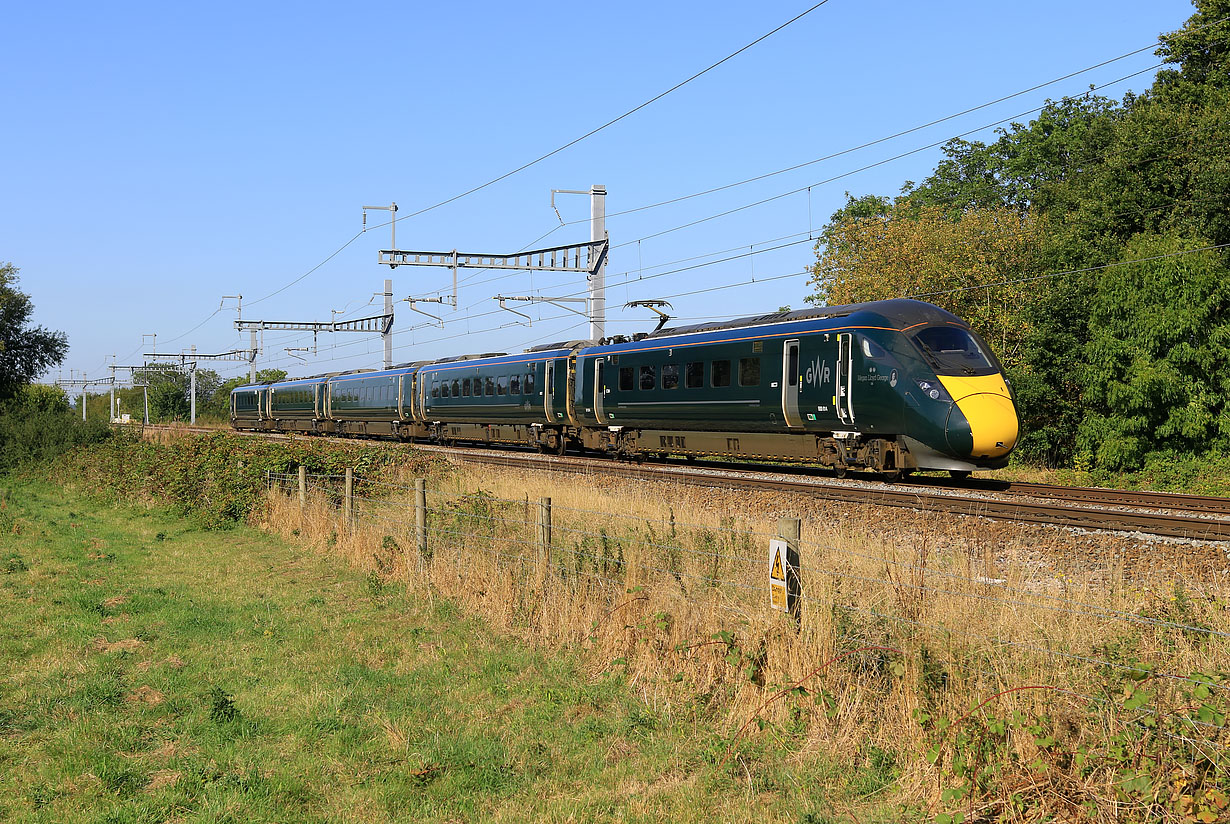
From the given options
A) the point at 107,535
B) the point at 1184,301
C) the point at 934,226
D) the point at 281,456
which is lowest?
the point at 107,535

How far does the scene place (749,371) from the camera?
21.2 metres

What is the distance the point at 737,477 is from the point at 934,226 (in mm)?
24809

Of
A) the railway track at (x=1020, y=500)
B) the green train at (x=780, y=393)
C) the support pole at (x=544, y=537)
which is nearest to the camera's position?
the support pole at (x=544, y=537)

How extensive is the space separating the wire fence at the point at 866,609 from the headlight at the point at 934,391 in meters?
5.76

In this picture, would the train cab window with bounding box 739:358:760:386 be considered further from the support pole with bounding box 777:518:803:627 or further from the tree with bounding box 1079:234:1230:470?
the support pole with bounding box 777:518:803:627

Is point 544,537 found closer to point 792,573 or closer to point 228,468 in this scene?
point 792,573

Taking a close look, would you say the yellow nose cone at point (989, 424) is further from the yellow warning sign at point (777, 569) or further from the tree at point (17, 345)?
the tree at point (17, 345)

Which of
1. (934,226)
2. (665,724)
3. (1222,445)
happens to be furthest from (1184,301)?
(665,724)

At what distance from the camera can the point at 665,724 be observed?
22.7 feet

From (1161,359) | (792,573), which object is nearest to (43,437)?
(792,573)

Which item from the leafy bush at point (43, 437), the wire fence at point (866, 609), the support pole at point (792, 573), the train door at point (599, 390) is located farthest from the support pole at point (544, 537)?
the leafy bush at point (43, 437)

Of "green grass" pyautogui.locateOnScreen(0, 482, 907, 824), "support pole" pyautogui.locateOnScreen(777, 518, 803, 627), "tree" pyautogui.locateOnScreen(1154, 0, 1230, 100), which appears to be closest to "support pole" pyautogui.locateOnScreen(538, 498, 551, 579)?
"green grass" pyautogui.locateOnScreen(0, 482, 907, 824)

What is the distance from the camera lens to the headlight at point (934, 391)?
17.1m

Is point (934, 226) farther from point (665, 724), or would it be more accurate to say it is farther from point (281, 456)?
point (665, 724)
